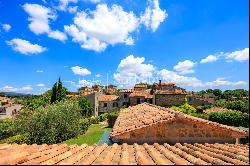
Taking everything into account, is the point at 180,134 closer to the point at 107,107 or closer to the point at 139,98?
the point at 139,98

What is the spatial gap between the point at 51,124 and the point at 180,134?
24.4 meters

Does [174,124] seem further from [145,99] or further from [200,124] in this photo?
[145,99]

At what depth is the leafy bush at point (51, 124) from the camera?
111ft

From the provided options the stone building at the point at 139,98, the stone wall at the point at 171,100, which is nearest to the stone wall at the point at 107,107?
the stone building at the point at 139,98

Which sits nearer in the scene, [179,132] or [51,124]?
[179,132]

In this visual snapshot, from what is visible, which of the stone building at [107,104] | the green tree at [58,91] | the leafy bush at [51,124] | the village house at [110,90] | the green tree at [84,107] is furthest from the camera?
the village house at [110,90]

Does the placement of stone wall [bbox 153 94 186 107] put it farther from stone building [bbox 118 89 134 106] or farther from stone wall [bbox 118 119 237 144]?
stone wall [bbox 118 119 237 144]

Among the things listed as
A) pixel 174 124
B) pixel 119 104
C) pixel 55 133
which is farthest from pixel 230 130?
pixel 119 104

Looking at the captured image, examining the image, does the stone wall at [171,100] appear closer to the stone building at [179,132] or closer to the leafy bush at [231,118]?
the leafy bush at [231,118]

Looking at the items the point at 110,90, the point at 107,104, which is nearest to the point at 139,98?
the point at 107,104

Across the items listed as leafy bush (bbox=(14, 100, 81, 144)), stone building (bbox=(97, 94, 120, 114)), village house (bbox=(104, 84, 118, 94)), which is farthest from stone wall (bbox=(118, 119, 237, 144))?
village house (bbox=(104, 84, 118, 94))

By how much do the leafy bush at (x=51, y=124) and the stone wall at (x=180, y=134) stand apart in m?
23.2

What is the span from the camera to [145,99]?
70875 millimetres

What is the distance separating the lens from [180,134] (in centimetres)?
1280
